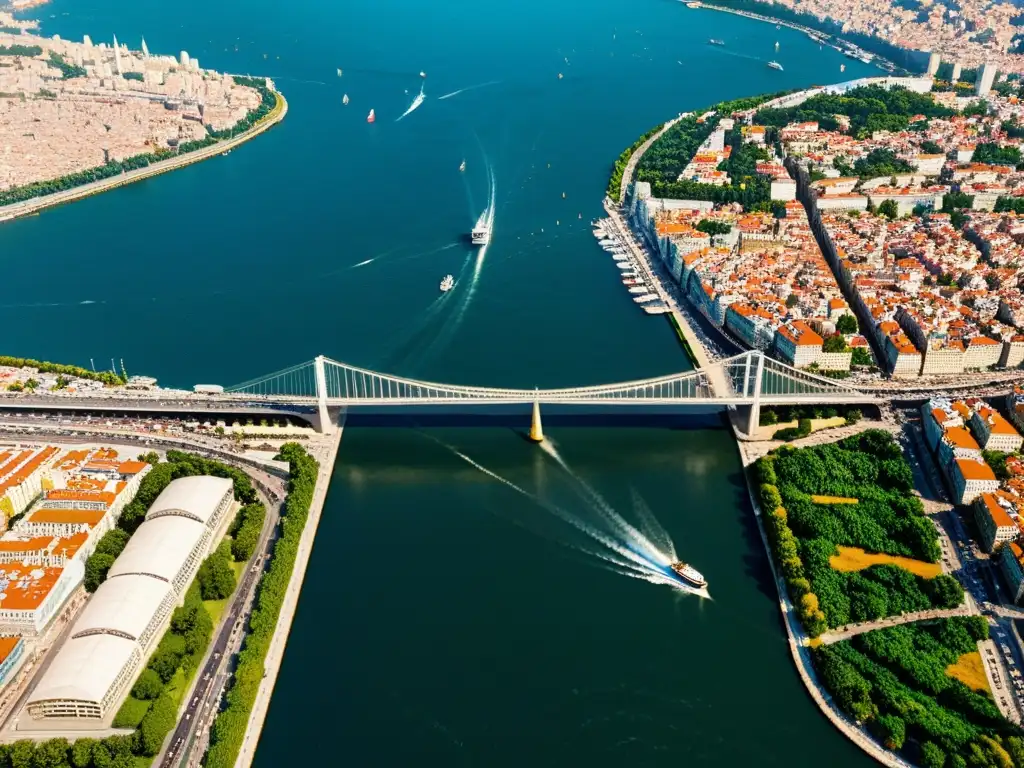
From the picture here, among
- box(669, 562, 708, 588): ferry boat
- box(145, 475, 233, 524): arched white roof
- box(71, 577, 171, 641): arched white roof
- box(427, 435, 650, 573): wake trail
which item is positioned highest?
box(71, 577, 171, 641): arched white roof

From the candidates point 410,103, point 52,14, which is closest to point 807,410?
point 410,103

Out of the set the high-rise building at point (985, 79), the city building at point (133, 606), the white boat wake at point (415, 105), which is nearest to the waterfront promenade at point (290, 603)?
the city building at point (133, 606)

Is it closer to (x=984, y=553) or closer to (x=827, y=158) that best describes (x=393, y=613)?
(x=984, y=553)

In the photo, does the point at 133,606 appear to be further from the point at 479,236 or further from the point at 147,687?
the point at 479,236

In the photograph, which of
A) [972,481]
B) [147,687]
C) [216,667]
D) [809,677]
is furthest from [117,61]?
[809,677]

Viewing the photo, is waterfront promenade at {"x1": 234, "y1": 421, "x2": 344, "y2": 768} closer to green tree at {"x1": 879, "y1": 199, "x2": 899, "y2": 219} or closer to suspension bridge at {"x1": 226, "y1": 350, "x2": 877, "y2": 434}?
suspension bridge at {"x1": 226, "y1": 350, "x2": 877, "y2": 434}

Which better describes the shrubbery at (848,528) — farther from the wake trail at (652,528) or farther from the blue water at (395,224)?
the blue water at (395,224)

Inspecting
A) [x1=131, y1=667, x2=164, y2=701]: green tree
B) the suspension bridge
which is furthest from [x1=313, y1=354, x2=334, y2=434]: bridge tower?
[x1=131, y1=667, x2=164, y2=701]: green tree

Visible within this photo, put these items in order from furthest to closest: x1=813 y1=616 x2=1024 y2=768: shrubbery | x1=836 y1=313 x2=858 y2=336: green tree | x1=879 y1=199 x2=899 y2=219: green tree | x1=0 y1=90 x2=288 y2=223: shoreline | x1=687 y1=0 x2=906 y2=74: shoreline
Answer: x1=687 y1=0 x2=906 y2=74: shoreline
x1=0 y1=90 x2=288 y2=223: shoreline
x1=879 y1=199 x2=899 y2=219: green tree
x1=836 y1=313 x2=858 y2=336: green tree
x1=813 y1=616 x2=1024 y2=768: shrubbery
